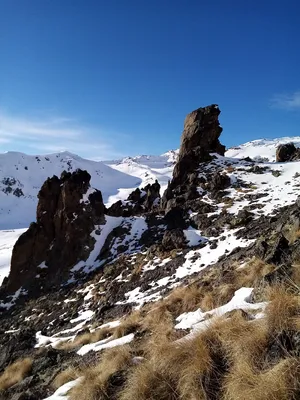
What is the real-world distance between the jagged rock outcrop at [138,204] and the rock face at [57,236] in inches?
165

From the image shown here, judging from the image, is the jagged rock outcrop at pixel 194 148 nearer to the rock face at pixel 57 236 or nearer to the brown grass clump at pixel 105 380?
the rock face at pixel 57 236

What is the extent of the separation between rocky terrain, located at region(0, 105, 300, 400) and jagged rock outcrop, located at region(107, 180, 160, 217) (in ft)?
0.57

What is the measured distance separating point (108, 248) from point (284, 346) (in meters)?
26.2

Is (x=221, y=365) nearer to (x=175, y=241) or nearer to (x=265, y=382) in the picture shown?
(x=265, y=382)

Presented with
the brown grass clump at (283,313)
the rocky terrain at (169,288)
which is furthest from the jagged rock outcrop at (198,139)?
the brown grass clump at (283,313)

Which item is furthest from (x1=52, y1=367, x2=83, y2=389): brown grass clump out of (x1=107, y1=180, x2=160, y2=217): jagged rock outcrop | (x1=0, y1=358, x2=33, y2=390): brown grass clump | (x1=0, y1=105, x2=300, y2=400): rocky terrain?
(x1=107, y1=180, x2=160, y2=217): jagged rock outcrop

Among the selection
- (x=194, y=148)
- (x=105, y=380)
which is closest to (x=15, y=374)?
(x=105, y=380)

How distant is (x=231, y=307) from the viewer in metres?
5.85

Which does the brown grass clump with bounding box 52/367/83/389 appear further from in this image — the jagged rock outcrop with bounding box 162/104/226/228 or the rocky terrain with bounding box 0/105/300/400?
the jagged rock outcrop with bounding box 162/104/226/228

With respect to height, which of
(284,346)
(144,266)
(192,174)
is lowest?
(144,266)

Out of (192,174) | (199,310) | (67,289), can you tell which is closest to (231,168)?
(192,174)

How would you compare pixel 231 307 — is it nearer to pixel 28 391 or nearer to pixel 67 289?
pixel 28 391

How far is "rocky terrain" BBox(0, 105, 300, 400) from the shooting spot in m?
4.12

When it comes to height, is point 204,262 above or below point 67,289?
above
